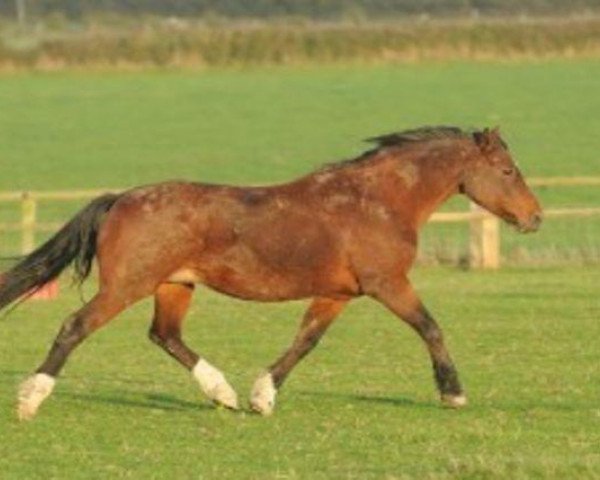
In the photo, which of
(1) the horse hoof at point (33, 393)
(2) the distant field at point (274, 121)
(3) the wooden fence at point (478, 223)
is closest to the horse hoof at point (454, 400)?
(1) the horse hoof at point (33, 393)

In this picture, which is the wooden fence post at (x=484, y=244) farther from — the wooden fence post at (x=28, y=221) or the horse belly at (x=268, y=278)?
the horse belly at (x=268, y=278)

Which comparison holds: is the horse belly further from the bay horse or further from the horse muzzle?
the horse muzzle

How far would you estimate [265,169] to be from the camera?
149ft

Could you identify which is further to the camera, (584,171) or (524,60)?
(524,60)

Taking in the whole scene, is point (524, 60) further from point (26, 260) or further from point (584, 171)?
point (26, 260)

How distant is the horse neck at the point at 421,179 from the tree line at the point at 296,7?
81184 millimetres

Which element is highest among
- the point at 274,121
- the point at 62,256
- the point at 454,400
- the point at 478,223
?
the point at 62,256

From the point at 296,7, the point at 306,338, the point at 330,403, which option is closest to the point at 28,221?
the point at 330,403

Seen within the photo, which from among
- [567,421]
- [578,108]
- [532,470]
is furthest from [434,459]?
[578,108]

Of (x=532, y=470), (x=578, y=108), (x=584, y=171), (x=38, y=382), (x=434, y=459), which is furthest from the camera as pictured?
(x=578, y=108)

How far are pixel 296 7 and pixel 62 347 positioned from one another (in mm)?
92196

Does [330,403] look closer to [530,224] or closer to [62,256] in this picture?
[530,224]

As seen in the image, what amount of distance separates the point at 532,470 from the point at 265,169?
108ft

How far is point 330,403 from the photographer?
16594 mm
